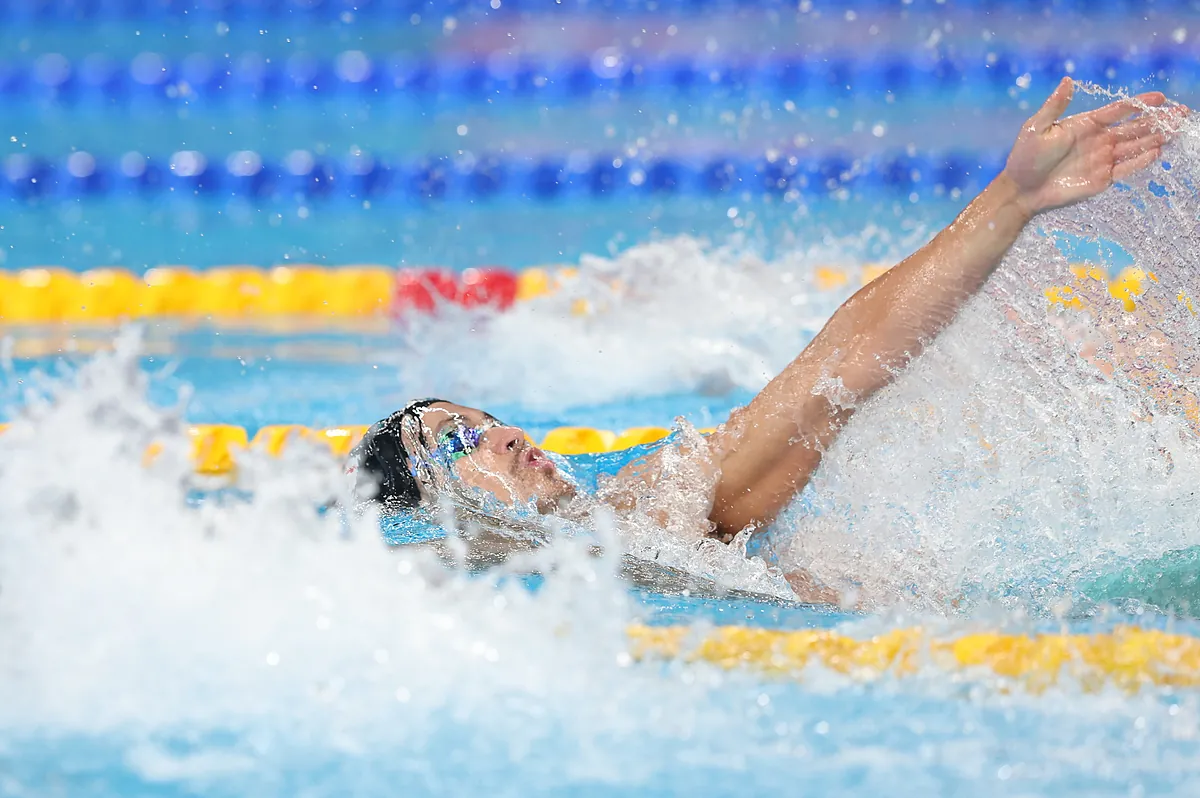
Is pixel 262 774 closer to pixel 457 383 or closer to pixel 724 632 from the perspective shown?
pixel 724 632

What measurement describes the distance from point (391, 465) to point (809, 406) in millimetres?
613

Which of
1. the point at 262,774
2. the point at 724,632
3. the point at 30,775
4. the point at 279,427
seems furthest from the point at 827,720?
the point at 279,427

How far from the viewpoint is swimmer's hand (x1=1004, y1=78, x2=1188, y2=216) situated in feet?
5.01

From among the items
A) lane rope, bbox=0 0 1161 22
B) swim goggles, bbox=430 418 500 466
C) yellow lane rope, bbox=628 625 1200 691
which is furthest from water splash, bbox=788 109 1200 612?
lane rope, bbox=0 0 1161 22

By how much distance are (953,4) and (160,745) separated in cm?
494

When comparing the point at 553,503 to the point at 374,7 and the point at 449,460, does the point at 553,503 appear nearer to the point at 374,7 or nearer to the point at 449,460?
the point at 449,460

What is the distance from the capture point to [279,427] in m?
2.84

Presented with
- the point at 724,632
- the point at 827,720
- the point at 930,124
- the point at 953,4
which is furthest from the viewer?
the point at 953,4

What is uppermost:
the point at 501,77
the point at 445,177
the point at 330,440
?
the point at 501,77

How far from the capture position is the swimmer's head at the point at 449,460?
1.87 metres

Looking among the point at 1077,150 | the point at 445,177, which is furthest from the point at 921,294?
the point at 445,177

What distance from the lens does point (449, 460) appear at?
1.89 metres

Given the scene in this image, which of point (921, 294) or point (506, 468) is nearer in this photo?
point (921, 294)

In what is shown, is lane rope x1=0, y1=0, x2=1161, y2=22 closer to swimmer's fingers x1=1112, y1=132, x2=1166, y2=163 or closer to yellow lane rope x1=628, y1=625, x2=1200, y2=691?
swimmer's fingers x1=1112, y1=132, x2=1166, y2=163
